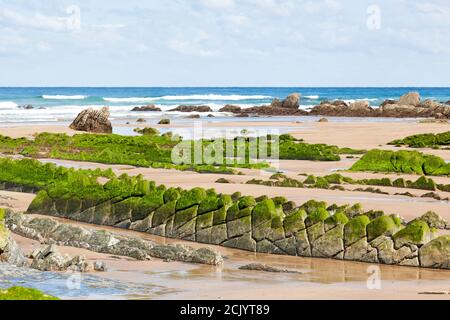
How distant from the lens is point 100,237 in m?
13.9

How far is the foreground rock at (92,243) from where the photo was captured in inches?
493

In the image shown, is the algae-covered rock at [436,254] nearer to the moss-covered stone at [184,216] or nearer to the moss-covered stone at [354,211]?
the moss-covered stone at [354,211]

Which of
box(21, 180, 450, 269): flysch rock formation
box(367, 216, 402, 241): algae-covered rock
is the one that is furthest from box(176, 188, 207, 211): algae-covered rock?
box(367, 216, 402, 241): algae-covered rock

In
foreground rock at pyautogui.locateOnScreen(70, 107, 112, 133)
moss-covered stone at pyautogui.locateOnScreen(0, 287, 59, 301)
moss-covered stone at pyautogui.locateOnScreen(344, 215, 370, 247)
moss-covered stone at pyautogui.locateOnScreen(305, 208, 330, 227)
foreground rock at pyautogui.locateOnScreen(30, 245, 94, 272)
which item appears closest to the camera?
moss-covered stone at pyautogui.locateOnScreen(0, 287, 59, 301)

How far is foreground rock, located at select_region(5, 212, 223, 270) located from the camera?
12.5m

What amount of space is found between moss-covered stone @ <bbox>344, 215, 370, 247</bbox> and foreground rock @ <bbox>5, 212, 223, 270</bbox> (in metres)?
2.05

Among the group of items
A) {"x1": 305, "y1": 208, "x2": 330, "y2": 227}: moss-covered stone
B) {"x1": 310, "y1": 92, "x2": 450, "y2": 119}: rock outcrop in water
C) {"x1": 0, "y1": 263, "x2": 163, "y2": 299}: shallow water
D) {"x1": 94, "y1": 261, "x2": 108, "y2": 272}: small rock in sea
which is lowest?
{"x1": 310, "y1": 92, "x2": 450, "y2": 119}: rock outcrop in water

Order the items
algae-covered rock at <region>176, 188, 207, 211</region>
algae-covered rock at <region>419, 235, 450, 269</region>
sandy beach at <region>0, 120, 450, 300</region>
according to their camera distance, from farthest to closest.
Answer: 1. algae-covered rock at <region>176, 188, 207, 211</region>
2. algae-covered rock at <region>419, 235, 450, 269</region>
3. sandy beach at <region>0, 120, 450, 300</region>

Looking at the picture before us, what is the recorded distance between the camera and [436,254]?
12.5 m

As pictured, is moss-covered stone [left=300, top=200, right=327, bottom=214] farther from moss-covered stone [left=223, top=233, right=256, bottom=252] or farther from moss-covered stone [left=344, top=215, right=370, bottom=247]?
moss-covered stone [left=344, top=215, right=370, bottom=247]

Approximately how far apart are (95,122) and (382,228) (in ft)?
106

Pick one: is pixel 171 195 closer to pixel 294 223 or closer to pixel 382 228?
pixel 294 223

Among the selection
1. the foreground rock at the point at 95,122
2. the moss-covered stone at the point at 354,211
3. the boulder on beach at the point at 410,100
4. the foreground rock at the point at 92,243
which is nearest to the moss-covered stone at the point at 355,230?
the moss-covered stone at the point at 354,211
